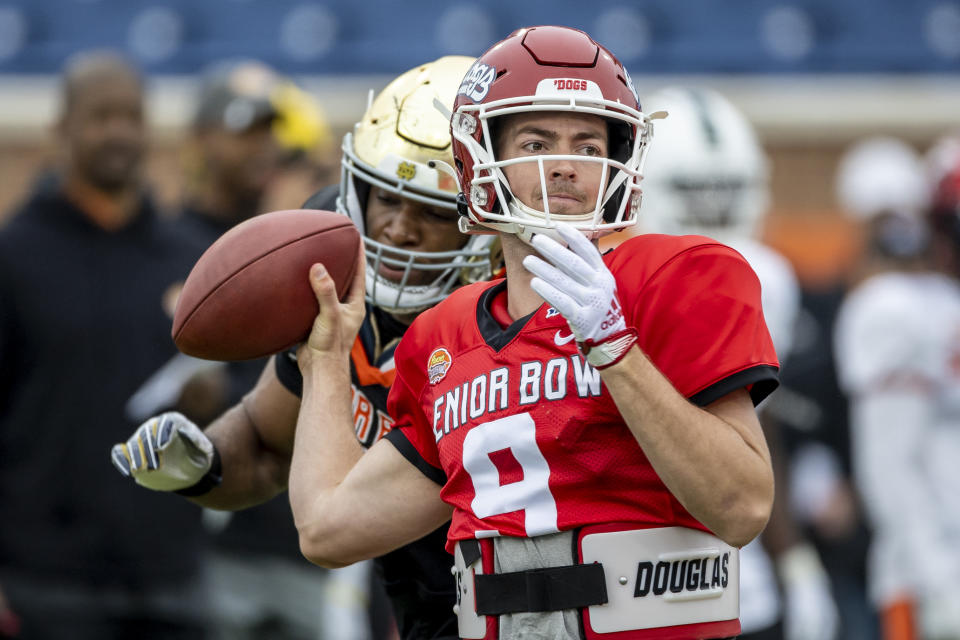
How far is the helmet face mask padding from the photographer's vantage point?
2850 millimetres

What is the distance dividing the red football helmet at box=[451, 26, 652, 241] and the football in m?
→ 0.27

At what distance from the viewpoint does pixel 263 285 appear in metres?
2.55

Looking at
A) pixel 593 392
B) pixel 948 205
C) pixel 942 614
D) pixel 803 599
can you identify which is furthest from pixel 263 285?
pixel 948 205

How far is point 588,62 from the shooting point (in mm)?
2396

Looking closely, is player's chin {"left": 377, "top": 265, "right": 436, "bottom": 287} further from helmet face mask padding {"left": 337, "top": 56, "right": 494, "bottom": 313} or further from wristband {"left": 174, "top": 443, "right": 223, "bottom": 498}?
wristband {"left": 174, "top": 443, "right": 223, "bottom": 498}

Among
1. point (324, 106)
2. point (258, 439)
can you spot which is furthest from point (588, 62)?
point (324, 106)

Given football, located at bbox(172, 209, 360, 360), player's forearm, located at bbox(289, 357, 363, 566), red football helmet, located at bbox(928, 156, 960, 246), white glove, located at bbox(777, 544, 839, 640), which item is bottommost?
white glove, located at bbox(777, 544, 839, 640)

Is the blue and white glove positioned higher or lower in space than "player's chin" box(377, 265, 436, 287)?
higher

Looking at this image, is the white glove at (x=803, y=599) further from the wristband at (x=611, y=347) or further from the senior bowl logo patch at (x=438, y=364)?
the wristband at (x=611, y=347)

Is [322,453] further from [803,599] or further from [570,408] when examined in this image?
[803,599]

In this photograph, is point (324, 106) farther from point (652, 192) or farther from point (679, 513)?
point (679, 513)

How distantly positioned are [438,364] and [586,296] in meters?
0.46

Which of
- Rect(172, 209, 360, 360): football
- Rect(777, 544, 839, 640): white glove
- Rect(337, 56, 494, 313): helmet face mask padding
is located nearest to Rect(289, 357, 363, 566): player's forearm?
Rect(172, 209, 360, 360): football

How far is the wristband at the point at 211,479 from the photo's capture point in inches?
115
